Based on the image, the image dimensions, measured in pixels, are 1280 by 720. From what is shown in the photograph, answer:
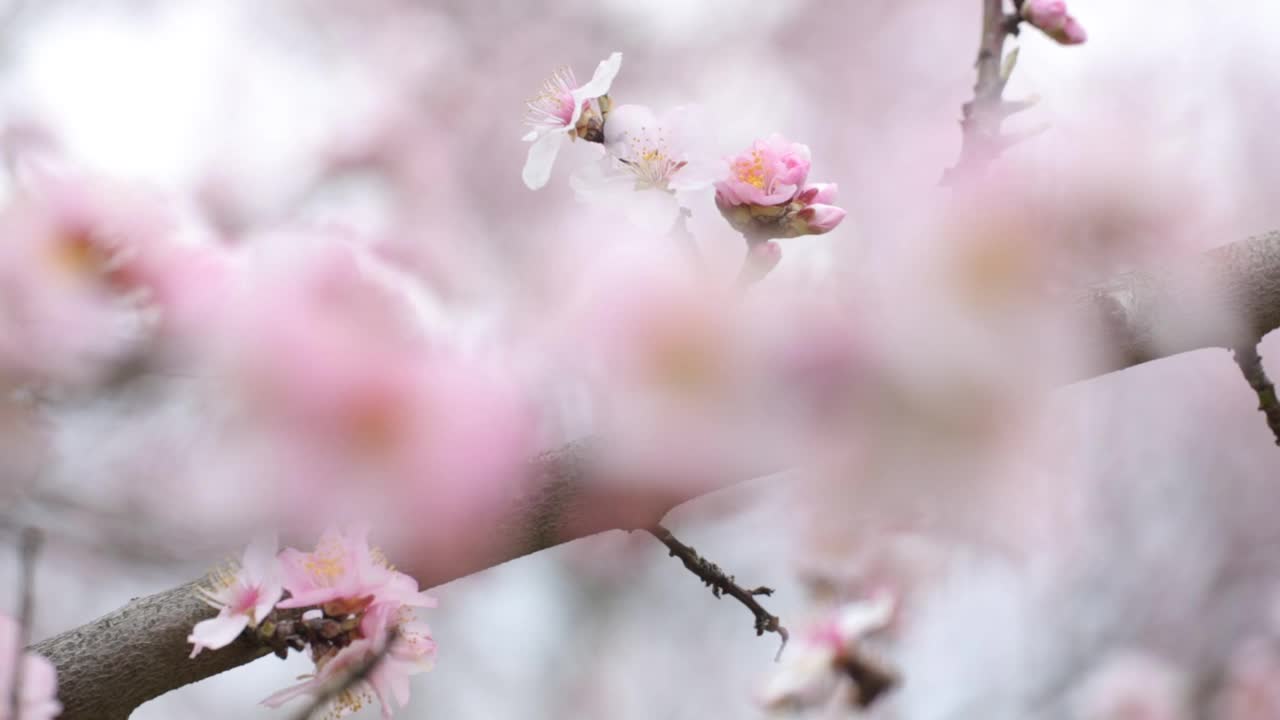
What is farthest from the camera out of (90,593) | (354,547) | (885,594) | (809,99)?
(809,99)

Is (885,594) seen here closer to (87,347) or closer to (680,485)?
(680,485)

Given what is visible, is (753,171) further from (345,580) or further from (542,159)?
(345,580)

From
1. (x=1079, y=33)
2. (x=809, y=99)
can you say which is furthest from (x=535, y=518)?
(x=809, y=99)

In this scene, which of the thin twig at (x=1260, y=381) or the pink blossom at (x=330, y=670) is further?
the thin twig at (x=1260, y=381)

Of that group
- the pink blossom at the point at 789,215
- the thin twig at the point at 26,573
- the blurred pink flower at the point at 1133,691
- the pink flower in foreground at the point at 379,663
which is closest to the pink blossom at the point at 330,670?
the pink flower in foreground at the point at 379,663

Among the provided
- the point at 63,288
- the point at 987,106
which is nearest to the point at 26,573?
the point at 63,288

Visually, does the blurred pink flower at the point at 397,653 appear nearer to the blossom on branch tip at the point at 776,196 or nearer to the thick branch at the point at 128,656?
the thick branch at the point at 128,656
